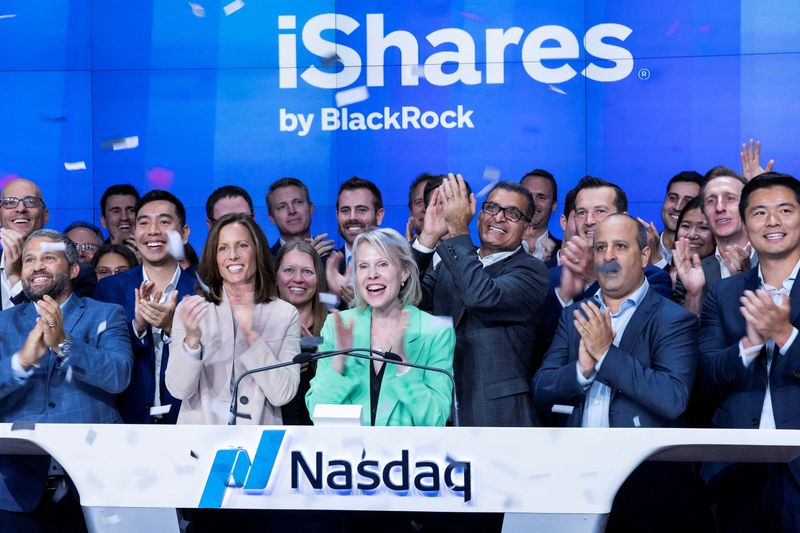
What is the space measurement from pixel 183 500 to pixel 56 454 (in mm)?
279

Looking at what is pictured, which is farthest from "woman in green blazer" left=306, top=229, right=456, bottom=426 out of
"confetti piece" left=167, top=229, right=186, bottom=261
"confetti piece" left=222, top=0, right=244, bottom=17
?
"confetti piece" left=222, top=0, right=244, bottom=17

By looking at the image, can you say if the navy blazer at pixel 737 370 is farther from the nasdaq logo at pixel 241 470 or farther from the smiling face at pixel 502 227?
the nasdaq logo at pixel 241 470

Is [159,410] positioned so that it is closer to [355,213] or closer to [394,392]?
[394,392]

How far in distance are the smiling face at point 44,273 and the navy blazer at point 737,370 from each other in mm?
1916

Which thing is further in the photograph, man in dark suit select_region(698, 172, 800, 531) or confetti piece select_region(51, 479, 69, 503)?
confetti piece select_region(51, 479, 69, 503)

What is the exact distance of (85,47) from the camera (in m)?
4.73

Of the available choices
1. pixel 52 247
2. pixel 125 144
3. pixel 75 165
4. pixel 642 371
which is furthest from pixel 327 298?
pixel 75 165

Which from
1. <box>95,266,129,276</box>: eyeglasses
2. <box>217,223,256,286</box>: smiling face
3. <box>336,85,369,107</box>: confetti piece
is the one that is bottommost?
<box>95,266,129,276</box>: eyeglasses

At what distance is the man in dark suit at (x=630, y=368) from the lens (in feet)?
8.55

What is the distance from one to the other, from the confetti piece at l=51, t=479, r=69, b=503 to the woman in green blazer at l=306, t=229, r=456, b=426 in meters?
0.76

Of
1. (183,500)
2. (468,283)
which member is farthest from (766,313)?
(183,500)

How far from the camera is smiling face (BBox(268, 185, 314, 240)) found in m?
4.37

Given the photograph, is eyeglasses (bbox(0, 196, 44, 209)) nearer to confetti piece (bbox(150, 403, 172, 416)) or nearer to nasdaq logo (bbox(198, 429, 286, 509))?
confetti piece (bbox(150, 403, 172, 416))

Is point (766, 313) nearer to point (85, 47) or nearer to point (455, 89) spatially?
point (455, 89)
